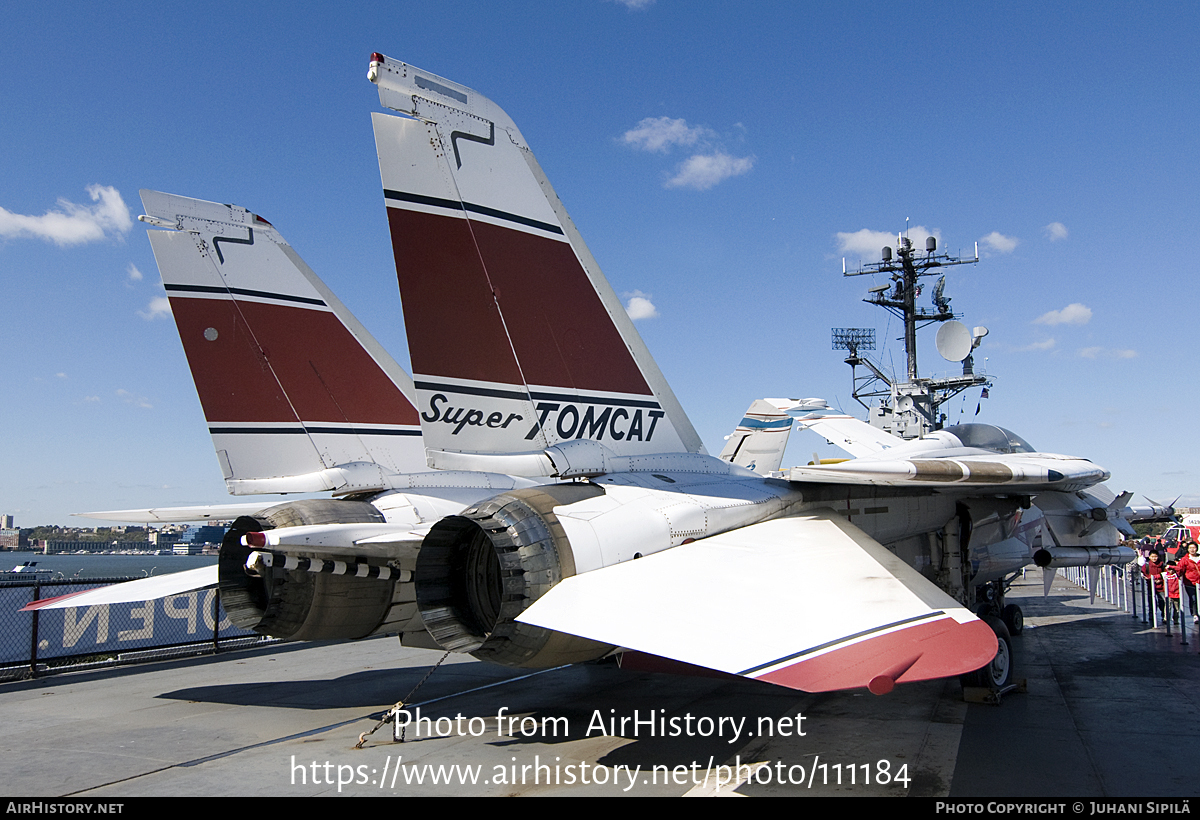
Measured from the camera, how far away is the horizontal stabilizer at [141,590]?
8.05 meters

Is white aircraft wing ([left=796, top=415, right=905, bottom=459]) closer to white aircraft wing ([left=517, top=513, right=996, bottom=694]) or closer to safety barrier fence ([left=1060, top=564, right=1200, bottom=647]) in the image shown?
safety barrier fence ([left=1060, top=564, right=1200, bottom=647])

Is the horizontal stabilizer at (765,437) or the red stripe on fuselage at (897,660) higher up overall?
the horizontal stabilizer at (765,437)

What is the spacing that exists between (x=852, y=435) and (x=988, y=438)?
3.50 m

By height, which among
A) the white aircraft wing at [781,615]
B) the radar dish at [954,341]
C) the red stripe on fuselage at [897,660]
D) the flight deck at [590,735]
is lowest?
the flight deck at [590,735]

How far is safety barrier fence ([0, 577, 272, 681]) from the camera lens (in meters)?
9.24

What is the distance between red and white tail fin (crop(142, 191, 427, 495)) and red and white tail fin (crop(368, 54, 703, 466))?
2636 mm

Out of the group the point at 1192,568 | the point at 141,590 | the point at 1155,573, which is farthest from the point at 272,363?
the point at 1155,573

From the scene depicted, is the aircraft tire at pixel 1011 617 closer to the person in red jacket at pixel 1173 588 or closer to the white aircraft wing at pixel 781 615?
the person in red jacket at pixel 1173 588

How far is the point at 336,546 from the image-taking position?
5.35 meters

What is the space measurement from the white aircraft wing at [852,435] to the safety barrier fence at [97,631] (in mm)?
8984

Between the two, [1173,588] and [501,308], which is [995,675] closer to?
[501,308]

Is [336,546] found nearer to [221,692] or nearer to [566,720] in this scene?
[566,720]

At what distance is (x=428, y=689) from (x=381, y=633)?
53.9 inches

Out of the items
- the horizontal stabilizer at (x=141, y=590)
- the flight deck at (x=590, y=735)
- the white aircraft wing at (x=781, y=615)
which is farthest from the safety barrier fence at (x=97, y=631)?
the white aircraft wing at (x=781, y=615)
